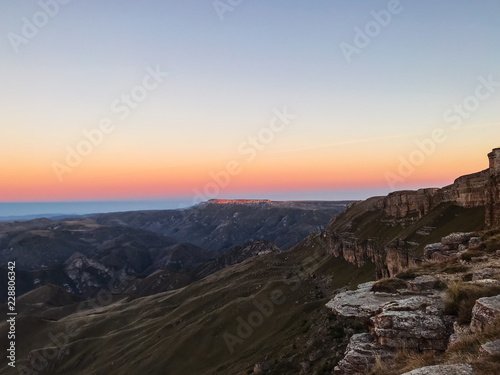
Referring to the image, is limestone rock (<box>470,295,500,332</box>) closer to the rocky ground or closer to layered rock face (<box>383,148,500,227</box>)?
the rocky ground

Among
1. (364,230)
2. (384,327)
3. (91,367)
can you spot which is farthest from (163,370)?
(364,230)

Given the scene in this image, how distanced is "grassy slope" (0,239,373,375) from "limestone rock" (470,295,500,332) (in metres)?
22.1

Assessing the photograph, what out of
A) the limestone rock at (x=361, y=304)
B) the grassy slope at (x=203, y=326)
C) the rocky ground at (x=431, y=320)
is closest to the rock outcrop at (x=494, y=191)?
the grassy slope at (x=203, y=326)

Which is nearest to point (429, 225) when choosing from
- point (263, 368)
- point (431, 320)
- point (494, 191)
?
point (494, 191)

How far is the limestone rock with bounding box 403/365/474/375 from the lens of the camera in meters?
7.37

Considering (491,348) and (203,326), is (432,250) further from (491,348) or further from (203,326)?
(203,326)

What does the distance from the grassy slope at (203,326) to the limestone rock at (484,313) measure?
22.1 meters

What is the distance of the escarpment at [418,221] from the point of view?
1877 inches

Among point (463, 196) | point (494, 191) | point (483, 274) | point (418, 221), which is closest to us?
point (483, 274)

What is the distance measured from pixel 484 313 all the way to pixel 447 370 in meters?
3.45

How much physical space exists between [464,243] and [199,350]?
153ft

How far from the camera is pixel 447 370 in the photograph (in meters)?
7.59

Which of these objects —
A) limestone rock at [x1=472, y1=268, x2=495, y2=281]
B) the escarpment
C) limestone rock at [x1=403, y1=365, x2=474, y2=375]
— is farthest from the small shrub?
the escarpment

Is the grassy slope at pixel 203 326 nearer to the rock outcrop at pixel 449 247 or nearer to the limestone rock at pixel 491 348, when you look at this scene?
the rock outcrop at pixel 449 247
